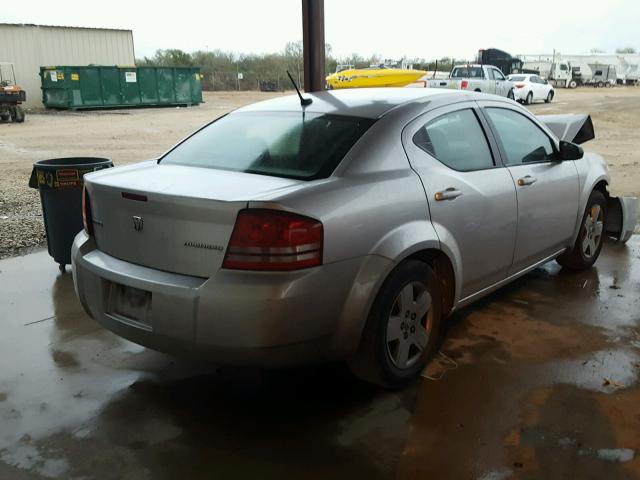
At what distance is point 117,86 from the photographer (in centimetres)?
2894

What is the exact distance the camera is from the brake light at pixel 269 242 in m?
2.69

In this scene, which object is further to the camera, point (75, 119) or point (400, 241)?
point (75, 119)

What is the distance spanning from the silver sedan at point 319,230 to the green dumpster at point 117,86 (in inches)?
1053

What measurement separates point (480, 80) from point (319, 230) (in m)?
23.4

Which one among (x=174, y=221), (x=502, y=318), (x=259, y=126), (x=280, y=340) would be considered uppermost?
(x=259, y=126)

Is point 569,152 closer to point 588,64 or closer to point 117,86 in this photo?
point 117,86

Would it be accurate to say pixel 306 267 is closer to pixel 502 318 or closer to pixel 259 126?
pixel 259 126

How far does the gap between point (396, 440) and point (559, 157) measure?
2698mm

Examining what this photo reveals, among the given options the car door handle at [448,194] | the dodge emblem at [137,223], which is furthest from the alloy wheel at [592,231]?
the dodge emblem at [137,223]

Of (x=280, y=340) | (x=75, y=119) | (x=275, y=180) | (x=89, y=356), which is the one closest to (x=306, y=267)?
(x=280, y=340)

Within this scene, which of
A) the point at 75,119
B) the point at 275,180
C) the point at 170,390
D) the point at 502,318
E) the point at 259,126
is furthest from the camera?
the point at 75,119

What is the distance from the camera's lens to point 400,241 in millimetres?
3102

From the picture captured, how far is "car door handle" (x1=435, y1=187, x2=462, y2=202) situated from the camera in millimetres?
3393

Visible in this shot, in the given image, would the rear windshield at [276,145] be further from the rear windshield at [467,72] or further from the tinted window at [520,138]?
the rear windshield at [467,72]
